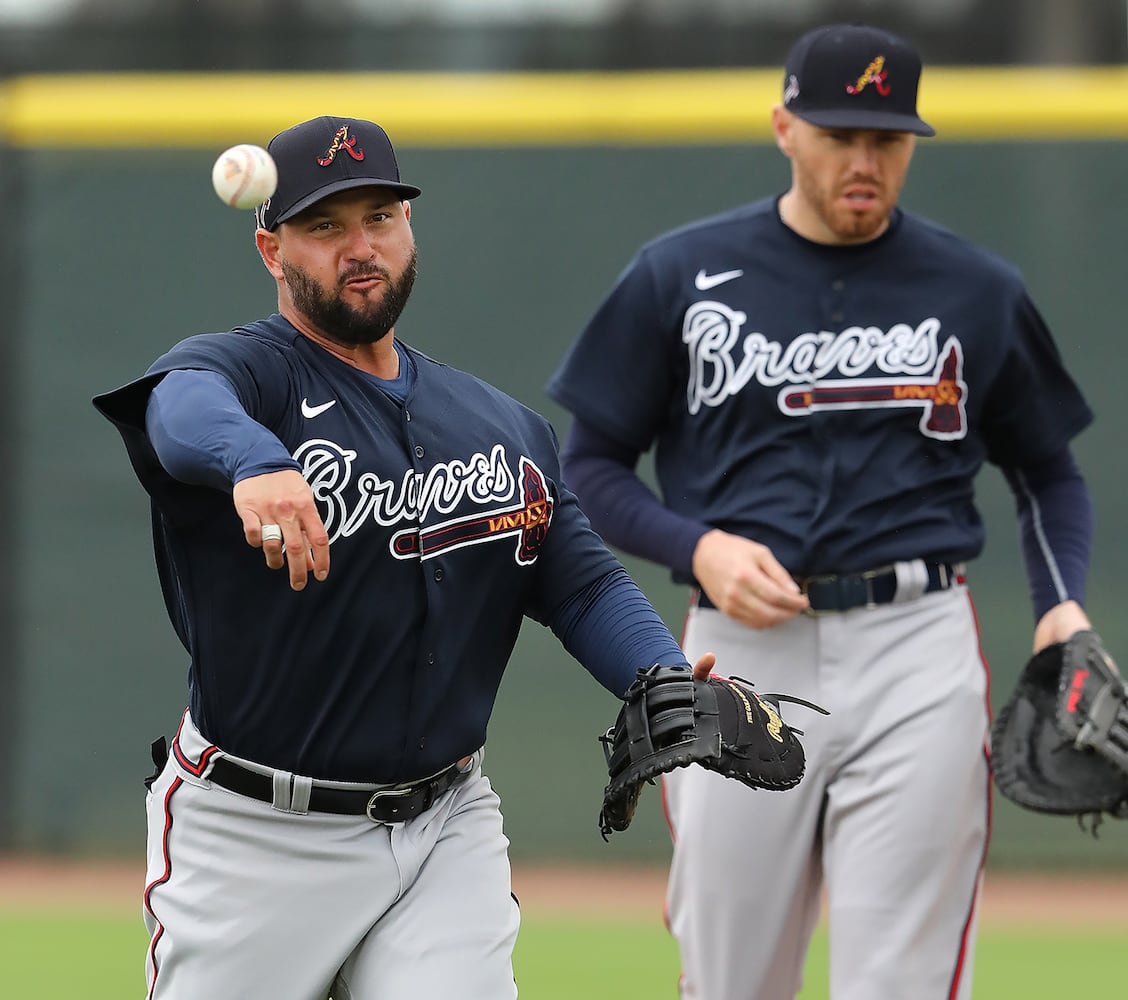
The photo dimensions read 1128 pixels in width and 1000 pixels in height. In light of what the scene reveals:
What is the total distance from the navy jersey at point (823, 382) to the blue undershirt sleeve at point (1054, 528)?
0.29ft

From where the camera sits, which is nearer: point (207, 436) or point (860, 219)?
point (207, 436)

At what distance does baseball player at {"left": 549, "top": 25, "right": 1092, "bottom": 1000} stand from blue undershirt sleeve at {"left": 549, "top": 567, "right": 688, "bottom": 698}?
1.77 feet

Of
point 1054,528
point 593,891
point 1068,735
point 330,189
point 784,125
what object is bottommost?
point 593,891

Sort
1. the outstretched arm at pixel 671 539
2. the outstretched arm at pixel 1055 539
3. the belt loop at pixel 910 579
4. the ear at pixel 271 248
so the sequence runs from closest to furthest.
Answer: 1. the ear at pixel 271 248
2. the outstretched arm at pixel 671 539
3. the belt loop at pixel 910 579
4. the outstretched arm at pixel 1055 539

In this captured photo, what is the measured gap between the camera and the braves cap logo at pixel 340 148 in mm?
2801

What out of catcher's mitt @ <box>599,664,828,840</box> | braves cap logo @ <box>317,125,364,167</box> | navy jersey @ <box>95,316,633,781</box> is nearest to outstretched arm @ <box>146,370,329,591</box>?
navy jersey @ <box>95,316,633,781</box>

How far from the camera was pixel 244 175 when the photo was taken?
2.75 metres

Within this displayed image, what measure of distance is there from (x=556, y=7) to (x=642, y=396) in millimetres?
5575

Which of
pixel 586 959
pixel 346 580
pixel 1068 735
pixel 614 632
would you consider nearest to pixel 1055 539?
pixel 1068 735

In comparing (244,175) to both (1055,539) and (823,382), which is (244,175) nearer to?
(823,382)

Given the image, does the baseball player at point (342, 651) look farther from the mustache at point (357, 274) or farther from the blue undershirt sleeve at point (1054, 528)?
the blue undershirt sleeve at point (1054, 528)

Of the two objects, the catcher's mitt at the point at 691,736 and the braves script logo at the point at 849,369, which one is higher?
the braves script logo at the point at 849,369

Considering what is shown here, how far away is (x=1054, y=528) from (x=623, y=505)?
906mm

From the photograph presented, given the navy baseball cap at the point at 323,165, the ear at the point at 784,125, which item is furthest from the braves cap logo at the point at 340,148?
the ear at the point at 784,125
